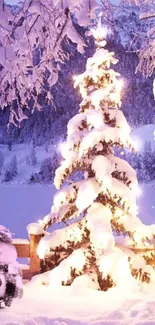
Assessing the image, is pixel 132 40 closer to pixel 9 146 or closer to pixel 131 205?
pixel 131 205

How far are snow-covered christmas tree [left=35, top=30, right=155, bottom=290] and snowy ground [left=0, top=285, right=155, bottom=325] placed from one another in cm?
43

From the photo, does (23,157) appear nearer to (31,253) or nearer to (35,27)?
(31,253)

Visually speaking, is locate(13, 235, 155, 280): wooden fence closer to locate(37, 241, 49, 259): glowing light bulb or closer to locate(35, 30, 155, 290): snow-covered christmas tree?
locate(35, 30, 155, 290): snow-covered christmas tree

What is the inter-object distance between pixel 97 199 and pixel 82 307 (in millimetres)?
2682

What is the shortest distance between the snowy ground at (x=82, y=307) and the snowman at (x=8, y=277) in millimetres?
182

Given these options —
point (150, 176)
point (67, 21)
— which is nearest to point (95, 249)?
point (67, 21)

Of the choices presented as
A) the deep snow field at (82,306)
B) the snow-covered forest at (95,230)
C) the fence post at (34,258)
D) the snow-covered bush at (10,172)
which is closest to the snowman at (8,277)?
the snow-covered forest at (95,230)

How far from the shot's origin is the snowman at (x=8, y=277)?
296 inches

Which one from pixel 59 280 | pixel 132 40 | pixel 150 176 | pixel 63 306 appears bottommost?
pixel 63 306

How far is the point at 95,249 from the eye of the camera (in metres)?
8.95

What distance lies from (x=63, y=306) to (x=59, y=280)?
1321 mm

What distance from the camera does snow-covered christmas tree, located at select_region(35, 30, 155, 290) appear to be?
29.4 feet

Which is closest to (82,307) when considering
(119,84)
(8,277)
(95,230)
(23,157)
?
(8,277)

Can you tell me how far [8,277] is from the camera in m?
7.68
